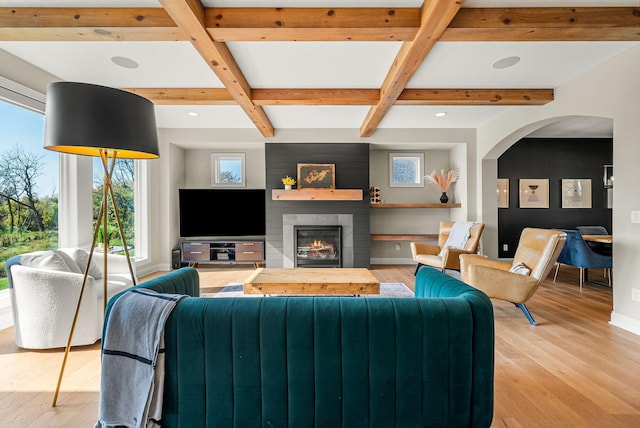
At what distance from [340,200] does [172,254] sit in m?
3.04

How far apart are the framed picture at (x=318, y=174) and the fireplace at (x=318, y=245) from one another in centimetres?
76

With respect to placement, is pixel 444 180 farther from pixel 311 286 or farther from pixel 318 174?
pixel 311 286

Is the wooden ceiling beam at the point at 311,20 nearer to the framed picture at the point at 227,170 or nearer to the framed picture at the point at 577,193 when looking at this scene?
the framed picture at the point at 227,170

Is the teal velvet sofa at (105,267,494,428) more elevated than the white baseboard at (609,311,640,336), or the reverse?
the teal velvet sofa at (105,267,494,428)

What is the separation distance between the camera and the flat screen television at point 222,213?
18.0ft

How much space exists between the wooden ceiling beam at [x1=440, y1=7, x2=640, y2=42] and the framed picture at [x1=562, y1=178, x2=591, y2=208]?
4.41 m

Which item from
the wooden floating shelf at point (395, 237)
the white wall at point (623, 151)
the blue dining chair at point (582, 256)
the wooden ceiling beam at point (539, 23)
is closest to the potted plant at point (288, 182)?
the wooden floating shelf at point (395, 237)

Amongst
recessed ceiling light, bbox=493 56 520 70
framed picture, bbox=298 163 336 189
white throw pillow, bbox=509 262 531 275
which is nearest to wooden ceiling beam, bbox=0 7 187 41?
recessed ceiling light, bbox=493 56 520 70

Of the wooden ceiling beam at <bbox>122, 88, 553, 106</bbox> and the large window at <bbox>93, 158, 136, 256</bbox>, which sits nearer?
the wooden ceiling beam at <bbox>122, 88, 553, 106</bbox>

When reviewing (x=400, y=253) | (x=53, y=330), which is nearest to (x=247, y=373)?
Result: (x=53, y=330)

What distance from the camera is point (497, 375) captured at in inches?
80.1

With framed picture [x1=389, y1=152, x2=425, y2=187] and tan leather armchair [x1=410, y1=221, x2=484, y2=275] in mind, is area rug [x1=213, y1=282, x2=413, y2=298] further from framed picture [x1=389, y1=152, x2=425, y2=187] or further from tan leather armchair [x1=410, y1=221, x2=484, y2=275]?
framed picture [x1=389, y1=152, x2=425, y2=187]

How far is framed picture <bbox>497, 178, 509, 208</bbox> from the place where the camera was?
5.95 m

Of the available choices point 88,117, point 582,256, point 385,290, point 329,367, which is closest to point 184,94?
point 88,117
